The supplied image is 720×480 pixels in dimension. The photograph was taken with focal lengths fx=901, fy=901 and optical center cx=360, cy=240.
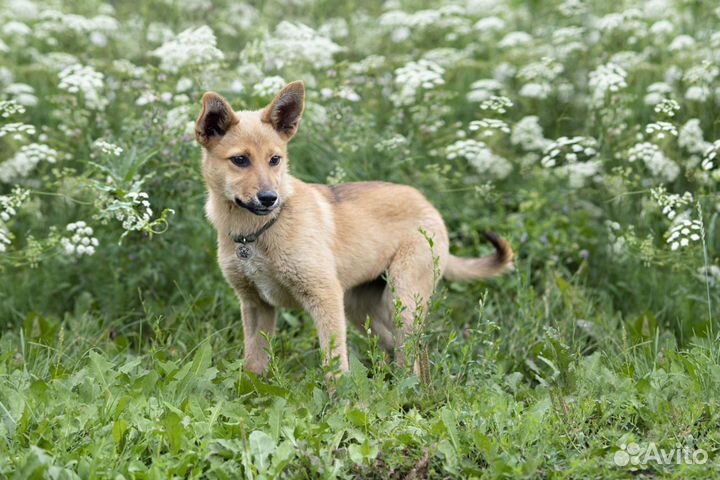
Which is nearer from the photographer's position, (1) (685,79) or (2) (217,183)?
(2) (217,183)

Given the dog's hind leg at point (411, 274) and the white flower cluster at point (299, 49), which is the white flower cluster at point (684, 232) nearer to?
the dog's hind leg at point (411, 274)

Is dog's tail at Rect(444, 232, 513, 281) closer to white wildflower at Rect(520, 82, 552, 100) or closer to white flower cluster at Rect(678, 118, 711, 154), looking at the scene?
white flower cluster at Rect(678, 118, 711, 154)

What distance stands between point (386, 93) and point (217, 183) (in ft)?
10.0

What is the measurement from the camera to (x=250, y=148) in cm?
458

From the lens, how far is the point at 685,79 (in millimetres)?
5992

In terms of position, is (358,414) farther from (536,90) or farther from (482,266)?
(536,90)

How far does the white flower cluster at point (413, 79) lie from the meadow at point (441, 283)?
3cm

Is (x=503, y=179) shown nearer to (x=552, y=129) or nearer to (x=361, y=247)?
(x=552, y=129)

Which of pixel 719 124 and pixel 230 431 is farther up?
pixel 719 124

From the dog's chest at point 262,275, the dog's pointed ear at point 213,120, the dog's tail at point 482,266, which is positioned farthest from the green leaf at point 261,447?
the dog's tail at point 482,266

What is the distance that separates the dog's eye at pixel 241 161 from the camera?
4586 millimetres

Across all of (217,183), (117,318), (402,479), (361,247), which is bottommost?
(117,318)

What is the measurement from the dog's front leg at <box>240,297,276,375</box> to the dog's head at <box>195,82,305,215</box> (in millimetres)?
638

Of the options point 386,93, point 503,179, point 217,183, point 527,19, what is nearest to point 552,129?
point 503,179
